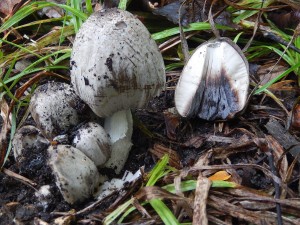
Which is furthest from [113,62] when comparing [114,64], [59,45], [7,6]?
[7,6]

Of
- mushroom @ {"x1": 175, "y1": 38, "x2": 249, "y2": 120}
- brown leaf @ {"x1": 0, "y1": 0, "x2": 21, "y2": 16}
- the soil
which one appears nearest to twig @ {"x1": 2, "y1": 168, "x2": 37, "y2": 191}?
the soil

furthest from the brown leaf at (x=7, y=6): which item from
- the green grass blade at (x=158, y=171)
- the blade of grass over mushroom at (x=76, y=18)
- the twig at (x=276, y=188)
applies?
the twig at (x=276, y=188)

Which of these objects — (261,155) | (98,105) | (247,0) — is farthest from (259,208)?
(247,0)

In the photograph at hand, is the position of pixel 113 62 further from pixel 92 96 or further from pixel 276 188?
pixel 276 188

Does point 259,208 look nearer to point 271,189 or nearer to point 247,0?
point 271,189

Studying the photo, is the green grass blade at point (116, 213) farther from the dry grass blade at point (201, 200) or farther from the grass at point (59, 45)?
the grass at point (59, 45)

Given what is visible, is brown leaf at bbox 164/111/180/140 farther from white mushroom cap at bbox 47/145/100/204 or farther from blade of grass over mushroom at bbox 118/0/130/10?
blade of grass over mushroom at bbox 118/0/130/10
